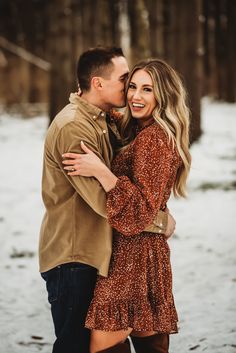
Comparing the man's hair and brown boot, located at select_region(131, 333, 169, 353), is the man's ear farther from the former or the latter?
brown boot, located at select_region(131, 333, 169, 353)

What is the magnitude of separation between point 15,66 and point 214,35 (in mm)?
7594

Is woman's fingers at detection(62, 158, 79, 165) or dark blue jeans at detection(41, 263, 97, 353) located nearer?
woman's fingers at detection(62, 158, 79, 165)

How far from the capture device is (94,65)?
9.73 ft

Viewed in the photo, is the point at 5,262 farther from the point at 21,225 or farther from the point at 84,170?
the point at 84,170

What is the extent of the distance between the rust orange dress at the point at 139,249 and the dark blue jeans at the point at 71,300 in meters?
0.06

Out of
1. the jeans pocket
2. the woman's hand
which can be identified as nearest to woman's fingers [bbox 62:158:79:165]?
the woman's hand

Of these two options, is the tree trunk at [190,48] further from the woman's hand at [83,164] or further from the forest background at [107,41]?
the woman's hand at [83,164]

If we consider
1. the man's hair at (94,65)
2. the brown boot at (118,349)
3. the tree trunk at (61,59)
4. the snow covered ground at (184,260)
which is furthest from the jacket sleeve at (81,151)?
the tree trunk at (61,59)

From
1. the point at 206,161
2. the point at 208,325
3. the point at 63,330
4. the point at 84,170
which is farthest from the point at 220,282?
the point at 206,161

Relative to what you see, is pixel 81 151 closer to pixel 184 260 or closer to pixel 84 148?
pixel 84 148

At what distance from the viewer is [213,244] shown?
250 inches

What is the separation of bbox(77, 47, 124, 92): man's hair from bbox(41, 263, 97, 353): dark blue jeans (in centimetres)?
96

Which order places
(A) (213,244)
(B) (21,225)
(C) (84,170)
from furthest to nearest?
1. (B) (21,225)
2. (A) (213,244)
3. (C) (84,170)

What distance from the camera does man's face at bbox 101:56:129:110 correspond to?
2951 mm
